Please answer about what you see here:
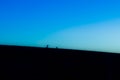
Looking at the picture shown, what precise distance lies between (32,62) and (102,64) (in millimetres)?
2714

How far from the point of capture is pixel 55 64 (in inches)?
298

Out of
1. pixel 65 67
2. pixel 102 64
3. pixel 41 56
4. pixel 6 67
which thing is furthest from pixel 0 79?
pixel 102 64

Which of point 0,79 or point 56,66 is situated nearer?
A: point 0,79

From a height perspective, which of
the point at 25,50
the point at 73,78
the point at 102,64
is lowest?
the point at 73,78

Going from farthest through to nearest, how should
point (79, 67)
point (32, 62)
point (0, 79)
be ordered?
point (79, 67) < point (32, 62) < point (0, 79)

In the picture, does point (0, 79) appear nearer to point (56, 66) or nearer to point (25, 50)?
point (25, 50)

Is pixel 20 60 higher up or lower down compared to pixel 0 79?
higher up

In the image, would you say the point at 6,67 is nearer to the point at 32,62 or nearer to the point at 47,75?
the point at 32,62

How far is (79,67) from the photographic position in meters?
7.80

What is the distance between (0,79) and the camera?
688 cm

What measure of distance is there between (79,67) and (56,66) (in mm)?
905

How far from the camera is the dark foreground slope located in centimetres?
705

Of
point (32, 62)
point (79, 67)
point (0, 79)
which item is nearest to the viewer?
point (0, 79)

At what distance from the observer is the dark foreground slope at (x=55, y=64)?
7.05 m
